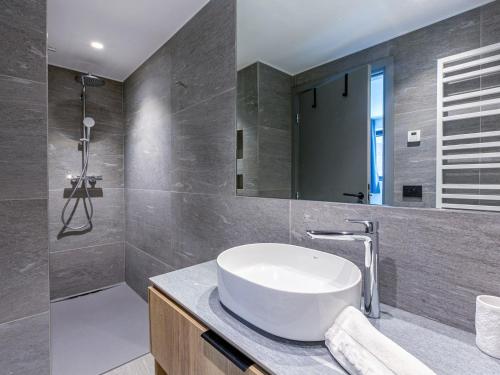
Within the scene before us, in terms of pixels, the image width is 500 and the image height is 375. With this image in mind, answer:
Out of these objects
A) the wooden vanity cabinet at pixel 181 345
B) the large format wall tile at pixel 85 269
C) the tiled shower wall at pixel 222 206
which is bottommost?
the large format wall tile at pixel 85 269

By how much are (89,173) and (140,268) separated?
1.12m

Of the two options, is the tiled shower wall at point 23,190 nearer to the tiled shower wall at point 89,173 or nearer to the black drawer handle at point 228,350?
the black drawer handle at point 228,350

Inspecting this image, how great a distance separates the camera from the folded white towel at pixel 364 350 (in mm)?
476

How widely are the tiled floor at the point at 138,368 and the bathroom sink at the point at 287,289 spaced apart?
3.90 ft

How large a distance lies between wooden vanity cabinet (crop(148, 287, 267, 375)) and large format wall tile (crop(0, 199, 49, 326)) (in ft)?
2.04

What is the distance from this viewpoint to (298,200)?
106cm

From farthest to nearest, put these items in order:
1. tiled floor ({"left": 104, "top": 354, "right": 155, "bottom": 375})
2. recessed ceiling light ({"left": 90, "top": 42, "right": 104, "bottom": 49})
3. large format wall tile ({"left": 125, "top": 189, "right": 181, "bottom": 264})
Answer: recessed ceiling light ({"left": 90, "top": 42, "right": 104, "bottom": 49})
large format wall tile ({"left": 125, "top": 189, "right": 181, "bottom": 264})
tiled floor ({"left": 104, "top": 354, "right": 155, "bottom": 375})

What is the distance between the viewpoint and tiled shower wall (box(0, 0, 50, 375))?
109 centimetres

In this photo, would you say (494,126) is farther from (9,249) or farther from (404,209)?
(9,249)

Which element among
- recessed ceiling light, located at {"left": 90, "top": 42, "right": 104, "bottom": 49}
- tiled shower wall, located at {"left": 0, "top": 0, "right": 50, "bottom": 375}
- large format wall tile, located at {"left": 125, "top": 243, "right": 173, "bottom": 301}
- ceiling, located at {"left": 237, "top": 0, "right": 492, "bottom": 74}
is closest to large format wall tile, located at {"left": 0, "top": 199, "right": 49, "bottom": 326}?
tiled shower wall, located at {"left": 0, "top": 0, "right": 50, "bottom": 375}

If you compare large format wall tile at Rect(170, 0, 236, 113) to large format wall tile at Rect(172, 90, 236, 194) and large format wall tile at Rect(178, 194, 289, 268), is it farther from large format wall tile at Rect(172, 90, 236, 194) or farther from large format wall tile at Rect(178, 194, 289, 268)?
large format wall tile at Rect(178, 194, 289, 268)

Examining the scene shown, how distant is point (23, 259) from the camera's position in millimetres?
1131

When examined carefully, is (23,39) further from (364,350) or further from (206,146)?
(364,350)

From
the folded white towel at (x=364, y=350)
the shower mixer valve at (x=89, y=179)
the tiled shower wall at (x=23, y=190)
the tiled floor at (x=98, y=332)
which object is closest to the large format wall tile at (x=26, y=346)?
the tiled shower wall at (x=23, y=190)
